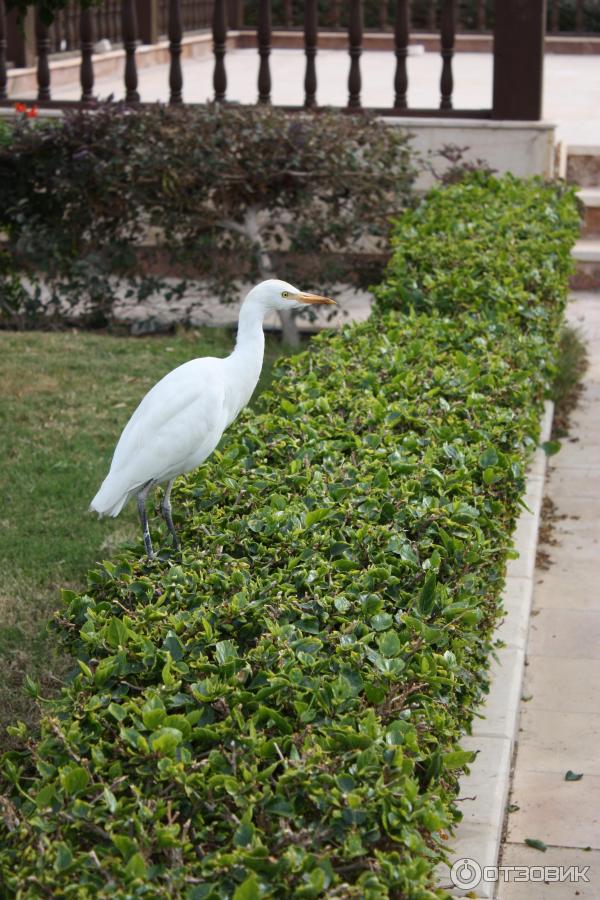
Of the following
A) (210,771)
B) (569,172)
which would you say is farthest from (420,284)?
(569,172)

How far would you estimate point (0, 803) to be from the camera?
248 cm

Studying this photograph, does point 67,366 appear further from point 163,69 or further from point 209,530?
point 163,69

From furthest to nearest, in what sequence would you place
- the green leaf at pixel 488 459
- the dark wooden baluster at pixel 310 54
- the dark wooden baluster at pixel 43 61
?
1. the dark wooden baluster at pixel 43 61
2. the dark wooden baluster at pixel 310 54
3. the green leaf at pixel 488 459

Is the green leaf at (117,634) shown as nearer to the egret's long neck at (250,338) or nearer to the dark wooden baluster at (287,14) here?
Answer: the egret's long neck at (250,338)

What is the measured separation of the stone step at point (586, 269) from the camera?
31.8 feet

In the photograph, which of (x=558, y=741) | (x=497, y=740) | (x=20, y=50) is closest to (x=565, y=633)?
(x=558, y=741)

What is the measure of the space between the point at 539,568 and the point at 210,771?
3274 mm

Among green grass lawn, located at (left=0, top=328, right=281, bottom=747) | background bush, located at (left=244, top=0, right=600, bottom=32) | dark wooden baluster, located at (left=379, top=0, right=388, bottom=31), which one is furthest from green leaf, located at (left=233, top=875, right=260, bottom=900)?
background bush, located at (left=244, top=0, right=600, bottom=32)

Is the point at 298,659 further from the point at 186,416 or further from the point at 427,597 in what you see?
the point at 186,416

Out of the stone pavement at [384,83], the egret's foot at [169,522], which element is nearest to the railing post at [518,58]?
the stone pavement at [384,83]

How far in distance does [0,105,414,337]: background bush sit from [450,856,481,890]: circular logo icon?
5.39 m

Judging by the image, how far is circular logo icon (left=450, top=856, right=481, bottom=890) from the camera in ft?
10.2

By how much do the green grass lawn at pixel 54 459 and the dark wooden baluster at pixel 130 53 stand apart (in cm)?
189

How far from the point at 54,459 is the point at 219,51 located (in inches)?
169
